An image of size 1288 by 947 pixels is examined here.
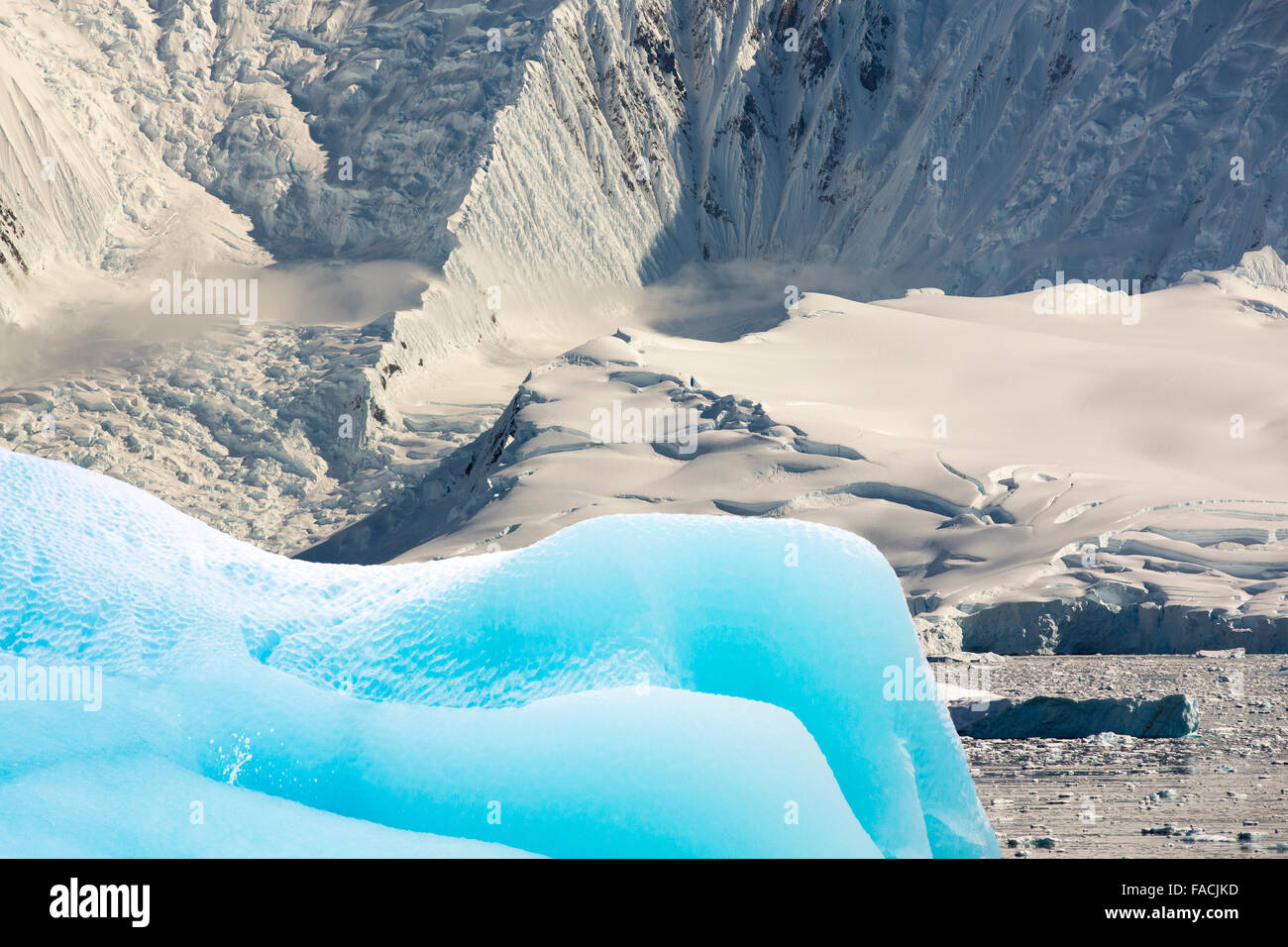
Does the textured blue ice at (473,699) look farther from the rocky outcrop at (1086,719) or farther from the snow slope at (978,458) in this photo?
the snow slope at (978,458)

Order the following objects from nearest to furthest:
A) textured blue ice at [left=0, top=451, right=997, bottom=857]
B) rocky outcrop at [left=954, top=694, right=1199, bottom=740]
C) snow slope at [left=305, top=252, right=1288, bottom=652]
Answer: textured blue ice at [left=0, top=451, right=997, bottom=857] < rocky outcrop at [left=954, top=694, right=1199, bottom=740] < snow slope at [left=305, top=252, right=1288, bottom=652]

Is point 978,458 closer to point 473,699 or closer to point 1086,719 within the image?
point 1086,719

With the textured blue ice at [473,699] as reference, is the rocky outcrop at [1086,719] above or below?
below

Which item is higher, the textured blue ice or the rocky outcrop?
the textured blue ice

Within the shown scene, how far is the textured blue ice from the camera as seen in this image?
21.8ft

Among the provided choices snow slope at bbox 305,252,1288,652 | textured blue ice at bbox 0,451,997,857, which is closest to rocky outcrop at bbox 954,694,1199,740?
textured blue ice at bbox 0,451,997,857

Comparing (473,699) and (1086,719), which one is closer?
(473,699)

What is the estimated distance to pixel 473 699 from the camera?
23.7 ft

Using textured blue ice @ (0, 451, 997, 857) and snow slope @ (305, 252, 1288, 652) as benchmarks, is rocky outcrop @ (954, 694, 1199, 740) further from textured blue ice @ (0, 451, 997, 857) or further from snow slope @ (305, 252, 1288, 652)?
snow slope @ (305, 252, 1288, 652)

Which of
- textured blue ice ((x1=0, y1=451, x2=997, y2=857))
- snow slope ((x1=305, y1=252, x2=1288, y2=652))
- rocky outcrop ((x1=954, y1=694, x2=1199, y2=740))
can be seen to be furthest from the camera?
snow slope ((x1=305, y1=252, x2=1288, y2=652))

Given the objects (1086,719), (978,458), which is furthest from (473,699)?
(978,458)

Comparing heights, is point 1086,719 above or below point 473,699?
below

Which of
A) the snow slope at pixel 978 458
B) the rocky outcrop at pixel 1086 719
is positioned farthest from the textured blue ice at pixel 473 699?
the snow slope at pixel 978 458

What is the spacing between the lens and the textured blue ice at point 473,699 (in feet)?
21.8
